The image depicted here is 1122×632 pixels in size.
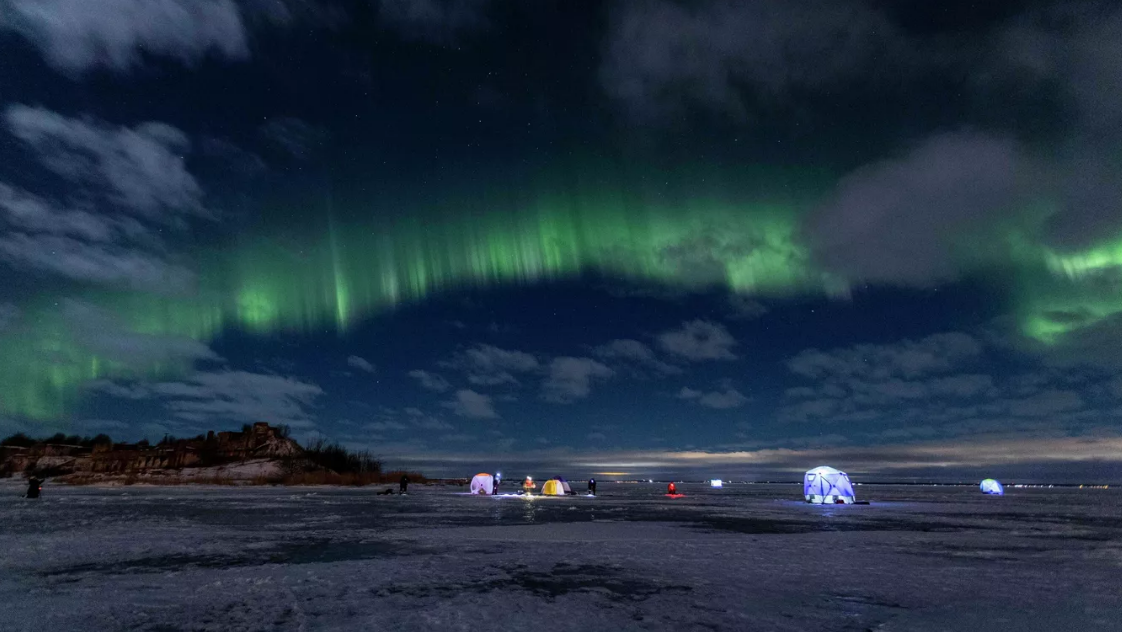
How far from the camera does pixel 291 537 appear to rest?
22.1m

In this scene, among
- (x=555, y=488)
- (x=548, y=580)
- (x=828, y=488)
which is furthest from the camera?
(x=555, y=488)

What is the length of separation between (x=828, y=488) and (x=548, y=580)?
1868 inches

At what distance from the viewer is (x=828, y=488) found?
5397cm

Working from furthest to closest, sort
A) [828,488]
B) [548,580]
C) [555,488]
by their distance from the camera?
[555,488], [828,488], [548,580]

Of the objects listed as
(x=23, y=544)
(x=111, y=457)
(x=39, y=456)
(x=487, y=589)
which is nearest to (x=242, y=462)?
(x=111, y=457)

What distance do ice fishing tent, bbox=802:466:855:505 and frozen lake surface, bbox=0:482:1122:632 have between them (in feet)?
93.5

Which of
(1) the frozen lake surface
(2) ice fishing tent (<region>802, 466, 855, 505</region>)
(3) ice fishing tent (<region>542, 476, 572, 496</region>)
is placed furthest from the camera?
(3) ice fishing tent (<region>542, 476, 572, 496</region>)

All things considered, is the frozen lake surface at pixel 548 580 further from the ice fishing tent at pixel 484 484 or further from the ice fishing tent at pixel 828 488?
the ice fishing tent at pixel 484 484

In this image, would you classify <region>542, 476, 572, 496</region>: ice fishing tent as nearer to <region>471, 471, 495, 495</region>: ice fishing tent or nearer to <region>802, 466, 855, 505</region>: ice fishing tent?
<region>471, 471, 495, 495</region>: ice fishing tent

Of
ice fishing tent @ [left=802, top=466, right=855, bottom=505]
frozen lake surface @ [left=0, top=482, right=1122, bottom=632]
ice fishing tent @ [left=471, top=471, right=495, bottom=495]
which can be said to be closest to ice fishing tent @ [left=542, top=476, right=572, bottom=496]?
ice fishing tent @ [left=471, top=471, right=495, bottom=495]

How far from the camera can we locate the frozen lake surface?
10.0 m

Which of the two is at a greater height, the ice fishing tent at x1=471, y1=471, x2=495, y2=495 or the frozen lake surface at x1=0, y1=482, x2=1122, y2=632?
the frozen lake surface at x1=0, y1=482, x2=1122, y2=632

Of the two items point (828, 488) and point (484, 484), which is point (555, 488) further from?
point (828, 488)

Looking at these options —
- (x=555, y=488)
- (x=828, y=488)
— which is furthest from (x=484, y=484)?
(x=828, y=488)
